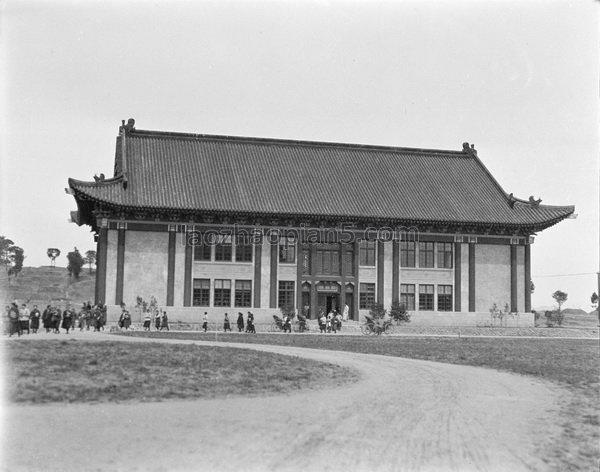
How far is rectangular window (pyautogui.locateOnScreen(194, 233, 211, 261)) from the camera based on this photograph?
159ft

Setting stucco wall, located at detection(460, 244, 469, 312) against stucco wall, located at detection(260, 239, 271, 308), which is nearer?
stucco wall, located at detection(260, 239, 271, 308)

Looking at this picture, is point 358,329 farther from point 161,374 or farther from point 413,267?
point 161,374

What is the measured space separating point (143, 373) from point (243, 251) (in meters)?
33.4

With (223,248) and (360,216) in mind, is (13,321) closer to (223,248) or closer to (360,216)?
(223,248)

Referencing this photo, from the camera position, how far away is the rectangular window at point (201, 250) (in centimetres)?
4847

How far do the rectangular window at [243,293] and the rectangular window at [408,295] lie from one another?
10740 millimetres

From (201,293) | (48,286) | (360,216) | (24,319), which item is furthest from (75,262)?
(24,319)

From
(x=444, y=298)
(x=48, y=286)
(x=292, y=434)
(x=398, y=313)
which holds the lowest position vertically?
(x=292, y=434)

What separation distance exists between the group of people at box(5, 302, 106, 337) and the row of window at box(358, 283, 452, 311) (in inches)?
701

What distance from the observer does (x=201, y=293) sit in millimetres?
48531

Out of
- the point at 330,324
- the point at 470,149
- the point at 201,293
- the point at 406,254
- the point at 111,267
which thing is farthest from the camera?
the point at 470,149

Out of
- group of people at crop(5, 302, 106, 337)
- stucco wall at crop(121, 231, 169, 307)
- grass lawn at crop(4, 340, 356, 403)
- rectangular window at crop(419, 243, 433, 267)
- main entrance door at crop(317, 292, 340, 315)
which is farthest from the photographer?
rectangular window at crop(419, 243, 433, 267)

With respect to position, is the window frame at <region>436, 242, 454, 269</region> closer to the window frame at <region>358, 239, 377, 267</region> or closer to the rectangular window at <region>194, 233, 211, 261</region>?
the window frame at <region>358, 239, 377, 267</region>

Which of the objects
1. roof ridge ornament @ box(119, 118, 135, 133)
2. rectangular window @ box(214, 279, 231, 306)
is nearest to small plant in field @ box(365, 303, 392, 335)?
rectangular window @ box(214, 279, 231, 306)
